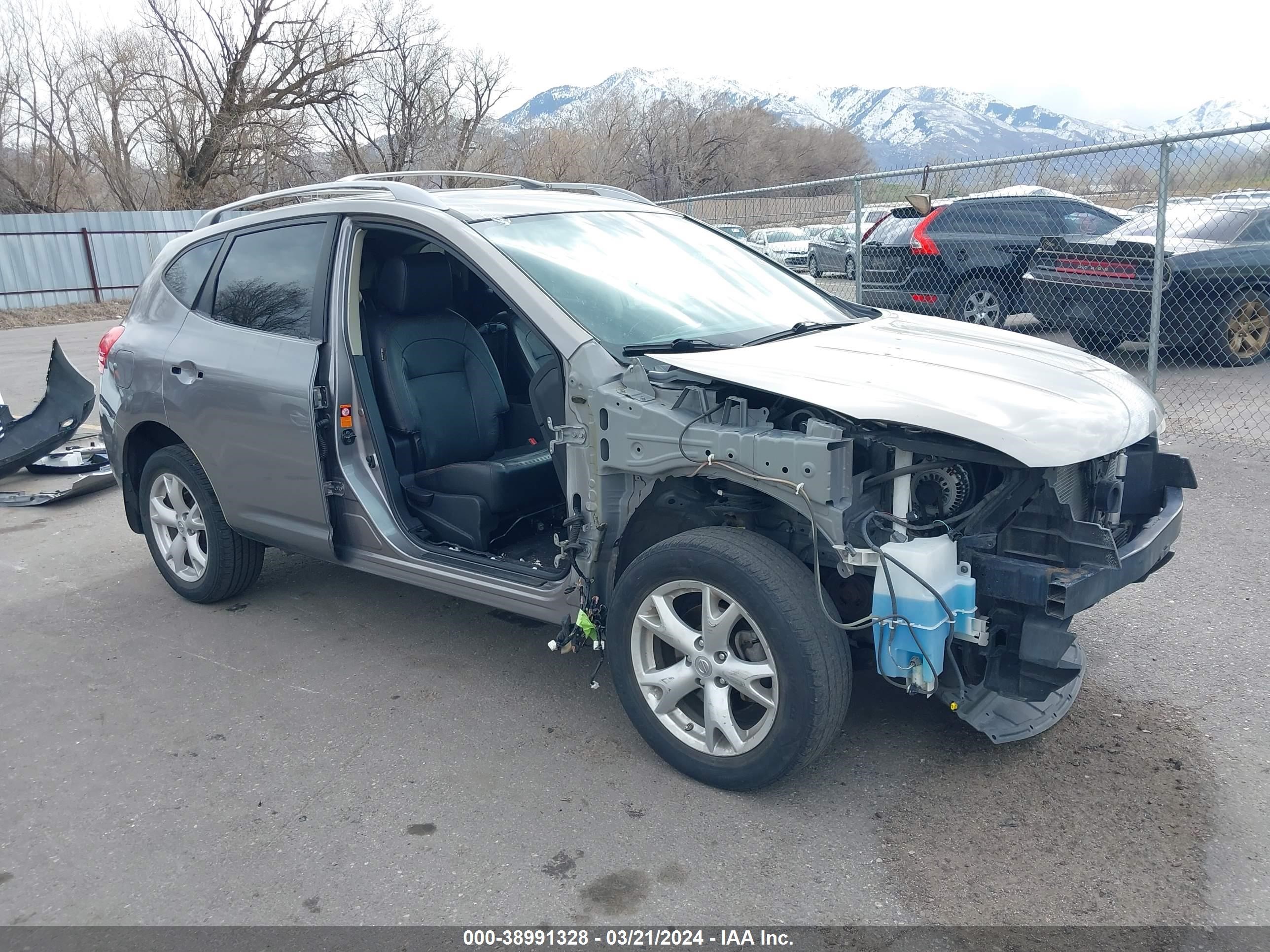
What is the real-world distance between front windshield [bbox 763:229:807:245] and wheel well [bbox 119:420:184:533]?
8.99 metres

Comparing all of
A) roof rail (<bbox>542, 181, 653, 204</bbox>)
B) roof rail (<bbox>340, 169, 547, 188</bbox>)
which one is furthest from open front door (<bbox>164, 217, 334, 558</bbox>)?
roof rail (<bbox>542, 181, 653, 204</bbox>)

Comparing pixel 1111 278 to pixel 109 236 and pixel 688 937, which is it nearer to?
pixel 688 937

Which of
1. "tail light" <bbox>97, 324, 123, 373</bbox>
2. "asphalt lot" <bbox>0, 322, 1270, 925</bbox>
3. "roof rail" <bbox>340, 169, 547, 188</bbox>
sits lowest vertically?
"asphalt lot" <bbox>0, 322, 1270, 925</bbox>

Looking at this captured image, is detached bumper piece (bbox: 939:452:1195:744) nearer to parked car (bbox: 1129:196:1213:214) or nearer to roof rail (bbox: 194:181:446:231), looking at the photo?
roof rail (bbox: 194:181:446:231)

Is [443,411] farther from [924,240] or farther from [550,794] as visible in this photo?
[924,240]

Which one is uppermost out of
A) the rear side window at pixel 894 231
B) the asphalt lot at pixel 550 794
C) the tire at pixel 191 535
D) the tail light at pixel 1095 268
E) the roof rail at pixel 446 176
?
the roof rail at pixel 446 176

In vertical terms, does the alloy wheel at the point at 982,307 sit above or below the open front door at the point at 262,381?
below

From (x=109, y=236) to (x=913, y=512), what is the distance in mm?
28033

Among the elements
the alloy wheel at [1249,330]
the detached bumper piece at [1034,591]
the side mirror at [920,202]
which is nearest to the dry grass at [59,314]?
the side mirror at [920,202]

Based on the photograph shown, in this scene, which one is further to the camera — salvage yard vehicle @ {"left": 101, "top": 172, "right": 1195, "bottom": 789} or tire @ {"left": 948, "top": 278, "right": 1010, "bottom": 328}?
tire @ {"left": 948, "top": 278, "right": 1010, "bottom": 328}

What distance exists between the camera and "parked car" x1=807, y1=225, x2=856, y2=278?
437 inches

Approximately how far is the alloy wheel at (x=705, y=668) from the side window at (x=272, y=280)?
2137 millimetres

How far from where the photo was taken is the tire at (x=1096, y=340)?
9.25 metres

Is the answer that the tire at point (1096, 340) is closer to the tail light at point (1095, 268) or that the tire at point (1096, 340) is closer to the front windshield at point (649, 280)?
the tail light at point (1095, 268)
